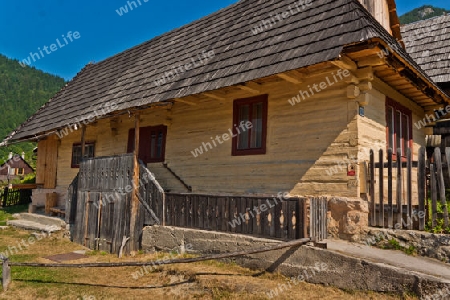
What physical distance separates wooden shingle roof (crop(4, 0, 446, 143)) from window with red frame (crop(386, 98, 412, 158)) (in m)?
1.19

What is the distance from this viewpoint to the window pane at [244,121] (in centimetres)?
880

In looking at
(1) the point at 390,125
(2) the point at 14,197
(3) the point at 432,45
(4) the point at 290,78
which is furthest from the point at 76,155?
(3) the point at 432,45

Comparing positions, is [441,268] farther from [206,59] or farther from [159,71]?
[159,71]

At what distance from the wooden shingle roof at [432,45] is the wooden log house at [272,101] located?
292cm

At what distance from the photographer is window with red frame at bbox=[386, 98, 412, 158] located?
8.73 meters

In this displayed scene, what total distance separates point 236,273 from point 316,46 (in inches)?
175

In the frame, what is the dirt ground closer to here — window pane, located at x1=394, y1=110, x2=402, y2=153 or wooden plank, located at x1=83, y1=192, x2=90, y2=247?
wooden plank, located at x1=83, y1=192, x2=90, y2=247

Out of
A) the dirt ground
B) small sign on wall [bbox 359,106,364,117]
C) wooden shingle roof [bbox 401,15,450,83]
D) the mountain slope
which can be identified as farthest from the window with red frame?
the mountain slope

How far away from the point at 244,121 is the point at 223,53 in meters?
1.90

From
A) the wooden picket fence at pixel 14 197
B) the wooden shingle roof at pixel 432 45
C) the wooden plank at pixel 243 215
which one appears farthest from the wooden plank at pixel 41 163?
the wooden shingle roof at pixel 432 45

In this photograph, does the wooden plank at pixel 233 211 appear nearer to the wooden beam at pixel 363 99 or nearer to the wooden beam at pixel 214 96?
the wooden beam at pixel 214 96

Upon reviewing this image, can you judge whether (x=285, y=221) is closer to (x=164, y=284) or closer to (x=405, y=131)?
(x=164, y=284)

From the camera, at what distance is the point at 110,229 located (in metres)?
9.53

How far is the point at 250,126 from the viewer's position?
8.74 metres
